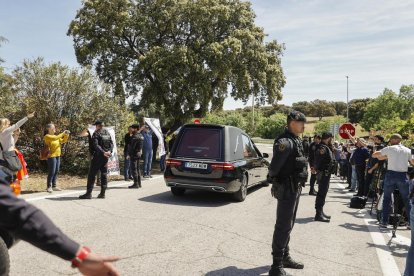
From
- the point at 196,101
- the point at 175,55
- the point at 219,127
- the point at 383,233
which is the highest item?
the point at 175,55

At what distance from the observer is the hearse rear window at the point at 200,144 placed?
9172mm

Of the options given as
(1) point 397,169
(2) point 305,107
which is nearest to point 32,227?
(1) point 397,169

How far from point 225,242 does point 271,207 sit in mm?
3377

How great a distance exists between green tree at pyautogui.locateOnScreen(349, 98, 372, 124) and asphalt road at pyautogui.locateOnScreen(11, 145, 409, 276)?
92409mm

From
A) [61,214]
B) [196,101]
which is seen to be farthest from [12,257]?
[196,101]

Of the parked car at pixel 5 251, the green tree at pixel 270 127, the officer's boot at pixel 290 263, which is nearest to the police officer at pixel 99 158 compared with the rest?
the parked car at pixel 5 251

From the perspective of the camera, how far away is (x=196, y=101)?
19250mm

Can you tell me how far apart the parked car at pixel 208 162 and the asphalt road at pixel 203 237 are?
0.46 meters

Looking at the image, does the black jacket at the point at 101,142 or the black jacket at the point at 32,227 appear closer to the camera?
the black jacket at the point at 32,227

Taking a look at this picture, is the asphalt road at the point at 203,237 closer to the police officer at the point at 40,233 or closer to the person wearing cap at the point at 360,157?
the person wearing cap at the point at 360,157

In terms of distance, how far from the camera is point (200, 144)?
931cm

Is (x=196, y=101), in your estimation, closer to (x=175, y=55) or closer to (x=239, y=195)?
(x=175, y=55)

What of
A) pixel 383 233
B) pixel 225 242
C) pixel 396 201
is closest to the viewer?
pixel 225 242

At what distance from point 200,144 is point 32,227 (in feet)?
25.3
